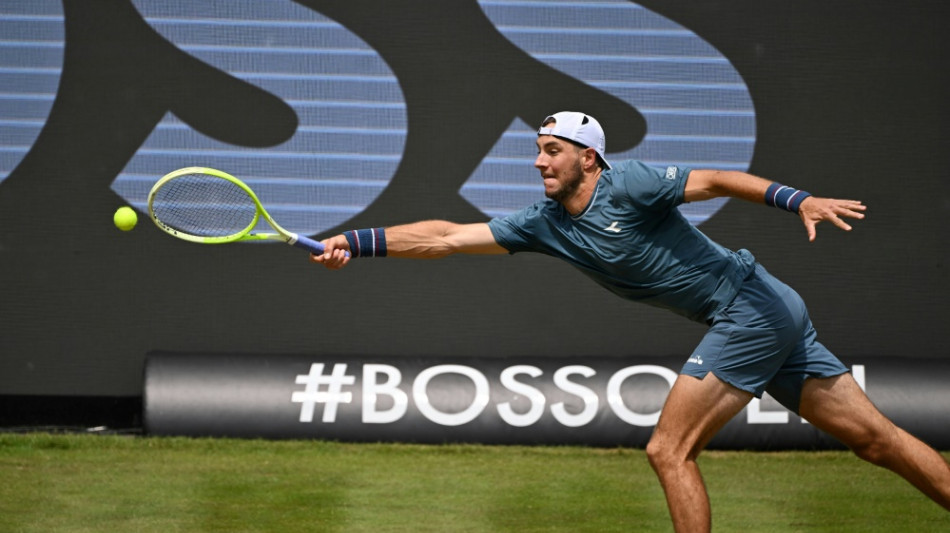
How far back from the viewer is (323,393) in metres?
7.43

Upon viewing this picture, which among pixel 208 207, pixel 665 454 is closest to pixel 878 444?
pixel 665 454

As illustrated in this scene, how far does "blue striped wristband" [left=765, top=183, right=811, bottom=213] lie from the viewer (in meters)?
4.18

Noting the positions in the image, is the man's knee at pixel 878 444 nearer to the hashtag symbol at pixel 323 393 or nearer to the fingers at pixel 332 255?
the fingers at pixel 332 255

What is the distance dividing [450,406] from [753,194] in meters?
3.48

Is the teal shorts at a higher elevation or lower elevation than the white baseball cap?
lower

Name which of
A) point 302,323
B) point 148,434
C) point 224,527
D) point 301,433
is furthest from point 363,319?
point 224,527

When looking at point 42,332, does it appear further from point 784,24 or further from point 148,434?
point 784,24

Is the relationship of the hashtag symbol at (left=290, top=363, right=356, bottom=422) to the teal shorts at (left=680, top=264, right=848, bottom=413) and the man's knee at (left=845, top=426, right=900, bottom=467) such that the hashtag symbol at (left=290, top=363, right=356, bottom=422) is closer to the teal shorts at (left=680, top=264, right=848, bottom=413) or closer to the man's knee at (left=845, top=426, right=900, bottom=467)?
the teal shorts at (left=680, top=264, right=848, bottom=413)

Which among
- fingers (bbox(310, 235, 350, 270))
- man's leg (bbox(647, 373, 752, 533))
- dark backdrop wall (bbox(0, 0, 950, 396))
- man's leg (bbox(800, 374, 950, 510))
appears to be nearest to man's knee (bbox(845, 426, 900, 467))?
man's leg (bbox(800, 374, 950, 510))

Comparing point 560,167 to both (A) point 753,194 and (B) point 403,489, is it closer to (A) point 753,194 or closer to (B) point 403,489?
(A) point 753,194

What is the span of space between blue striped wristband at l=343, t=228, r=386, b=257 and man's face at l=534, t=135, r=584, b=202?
2.24ft

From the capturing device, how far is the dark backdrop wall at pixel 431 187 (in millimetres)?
7621

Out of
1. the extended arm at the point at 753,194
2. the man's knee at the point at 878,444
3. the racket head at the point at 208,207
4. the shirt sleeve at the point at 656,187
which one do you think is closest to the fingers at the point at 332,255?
the racket head at the point at 208,207

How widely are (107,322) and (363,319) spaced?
163 cm
